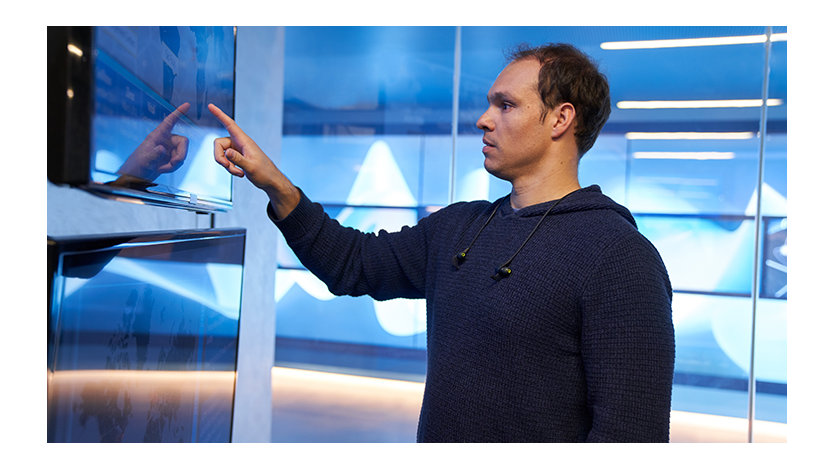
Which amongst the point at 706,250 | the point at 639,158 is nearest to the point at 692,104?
the point at 639,158

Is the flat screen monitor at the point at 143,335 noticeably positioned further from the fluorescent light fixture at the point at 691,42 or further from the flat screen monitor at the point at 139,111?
the fluorescent light fixture at the point at 691,42

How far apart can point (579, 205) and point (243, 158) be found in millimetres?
681

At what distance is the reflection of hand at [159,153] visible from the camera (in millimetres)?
720

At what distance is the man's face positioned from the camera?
4.15 feet

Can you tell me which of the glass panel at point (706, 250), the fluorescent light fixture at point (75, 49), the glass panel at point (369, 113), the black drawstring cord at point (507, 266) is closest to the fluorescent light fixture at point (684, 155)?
the glass panel at point (706, 250)

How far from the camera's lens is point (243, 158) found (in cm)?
110

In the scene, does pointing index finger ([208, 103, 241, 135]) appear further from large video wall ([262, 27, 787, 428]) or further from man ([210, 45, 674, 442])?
large video wall ([262, 27, 787, 428])

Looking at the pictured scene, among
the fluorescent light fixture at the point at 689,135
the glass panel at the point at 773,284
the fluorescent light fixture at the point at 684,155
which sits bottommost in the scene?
the glass panel at the point at 773,284

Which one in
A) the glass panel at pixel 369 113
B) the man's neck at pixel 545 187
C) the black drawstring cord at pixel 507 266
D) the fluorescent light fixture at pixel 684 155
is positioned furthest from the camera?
the glass panel at pixel 369 113

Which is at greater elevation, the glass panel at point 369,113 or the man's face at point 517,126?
the glass panel at point 369,113

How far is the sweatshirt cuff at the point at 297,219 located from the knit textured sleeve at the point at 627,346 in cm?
61

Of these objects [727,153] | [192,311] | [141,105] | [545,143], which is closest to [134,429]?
[192,311]

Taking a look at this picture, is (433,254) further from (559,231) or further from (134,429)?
(134,429)
